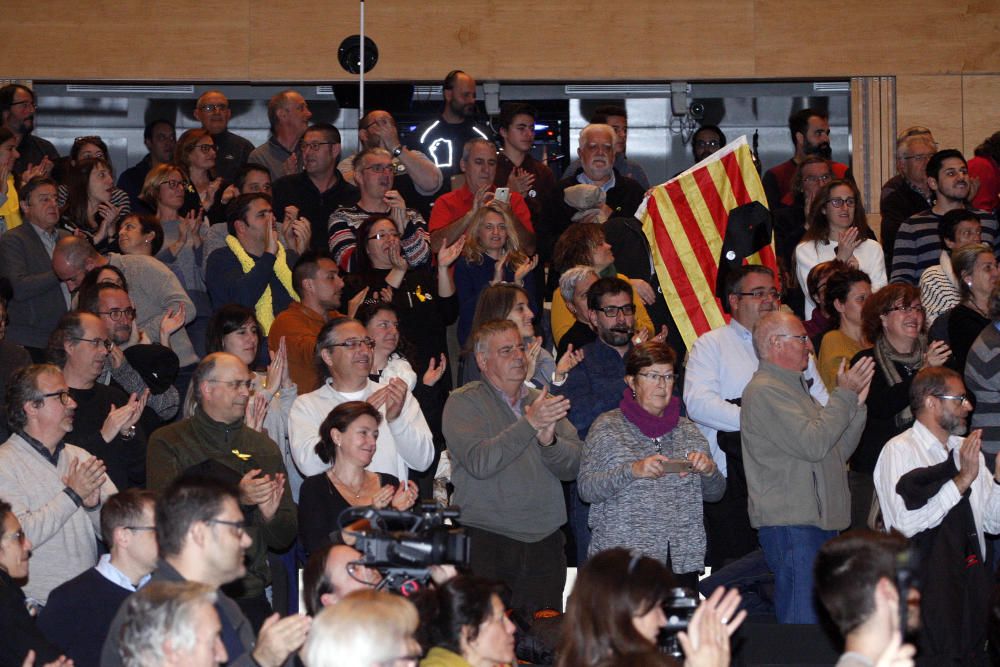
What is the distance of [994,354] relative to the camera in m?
6.96

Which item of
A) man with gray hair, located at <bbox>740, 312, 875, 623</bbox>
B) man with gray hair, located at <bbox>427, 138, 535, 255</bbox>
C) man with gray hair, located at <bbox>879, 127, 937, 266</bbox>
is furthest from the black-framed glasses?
man with gray hair, located at <bbox>879, 127, 937, 266</bbox>

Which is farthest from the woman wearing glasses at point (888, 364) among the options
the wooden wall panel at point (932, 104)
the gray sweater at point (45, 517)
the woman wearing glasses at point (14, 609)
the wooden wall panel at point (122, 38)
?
the wooden wall panel at point (122, 38)

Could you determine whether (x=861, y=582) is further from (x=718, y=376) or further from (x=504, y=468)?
(x=718, y=376)

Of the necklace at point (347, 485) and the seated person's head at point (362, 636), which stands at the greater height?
the necklace at point (347, 485)

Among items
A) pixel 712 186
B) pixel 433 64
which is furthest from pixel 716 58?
pixel 712 186

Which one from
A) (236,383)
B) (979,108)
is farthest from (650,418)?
(979,108)

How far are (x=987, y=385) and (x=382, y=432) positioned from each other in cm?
290

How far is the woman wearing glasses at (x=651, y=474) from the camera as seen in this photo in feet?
20.8

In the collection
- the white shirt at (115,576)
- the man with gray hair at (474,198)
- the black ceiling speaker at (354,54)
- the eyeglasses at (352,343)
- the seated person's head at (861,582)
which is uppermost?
the black ceiling speaker at (354,54)

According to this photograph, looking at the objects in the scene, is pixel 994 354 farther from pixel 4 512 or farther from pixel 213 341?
pixel 4 512

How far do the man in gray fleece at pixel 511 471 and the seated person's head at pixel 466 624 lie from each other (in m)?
1.56

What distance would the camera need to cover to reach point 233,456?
625cm

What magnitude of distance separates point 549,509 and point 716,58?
20.7 feet

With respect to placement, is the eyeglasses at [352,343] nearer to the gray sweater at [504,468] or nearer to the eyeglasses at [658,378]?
the gray sweater at [504,468]
